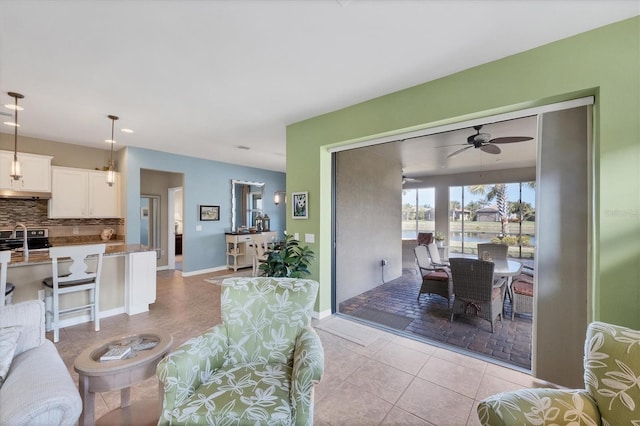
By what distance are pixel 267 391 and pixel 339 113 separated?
2.96 metres

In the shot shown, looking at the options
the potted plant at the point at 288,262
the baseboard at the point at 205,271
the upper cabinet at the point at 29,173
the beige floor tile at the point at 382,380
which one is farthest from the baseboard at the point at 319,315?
the upper cabinet at the point at 29,173

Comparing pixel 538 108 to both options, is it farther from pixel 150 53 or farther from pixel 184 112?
pixel 184 112

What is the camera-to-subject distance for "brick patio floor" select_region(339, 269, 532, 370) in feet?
9.14

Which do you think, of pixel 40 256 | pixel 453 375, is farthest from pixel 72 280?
pixel 453 375

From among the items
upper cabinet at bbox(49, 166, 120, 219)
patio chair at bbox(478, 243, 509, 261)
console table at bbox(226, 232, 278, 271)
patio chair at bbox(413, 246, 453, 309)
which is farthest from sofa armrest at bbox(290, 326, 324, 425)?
upper cabinet at bbox(49, 166, 120, 219)

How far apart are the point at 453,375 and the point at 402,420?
78cm

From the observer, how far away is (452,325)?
337 cm

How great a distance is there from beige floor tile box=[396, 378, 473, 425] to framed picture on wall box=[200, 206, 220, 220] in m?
A: 5.56

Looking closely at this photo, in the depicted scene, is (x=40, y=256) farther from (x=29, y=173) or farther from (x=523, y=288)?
(x=523, y=288)

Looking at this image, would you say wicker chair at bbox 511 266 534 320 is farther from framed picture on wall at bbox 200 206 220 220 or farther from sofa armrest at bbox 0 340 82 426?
framed picture on wall at bbox 200 206 220 220

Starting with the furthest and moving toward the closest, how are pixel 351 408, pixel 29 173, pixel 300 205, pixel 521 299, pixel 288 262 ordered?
1. pixel 29 173
2. pixel 300 205
3. pixel 521 299
4. pixel 288 262
5. pixel 351 408

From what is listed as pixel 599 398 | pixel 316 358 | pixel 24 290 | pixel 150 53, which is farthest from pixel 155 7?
pixel 24 290

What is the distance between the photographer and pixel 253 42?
2.04 metres

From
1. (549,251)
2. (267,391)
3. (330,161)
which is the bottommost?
(267,391)
